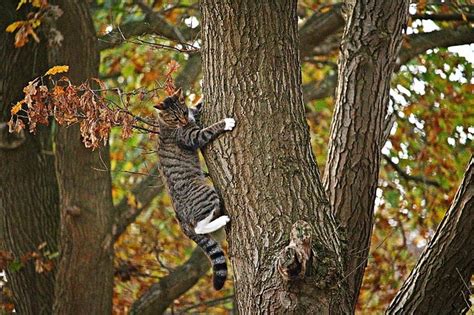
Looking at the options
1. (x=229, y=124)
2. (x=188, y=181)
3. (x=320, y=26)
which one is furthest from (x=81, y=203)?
(x=229, y=124)

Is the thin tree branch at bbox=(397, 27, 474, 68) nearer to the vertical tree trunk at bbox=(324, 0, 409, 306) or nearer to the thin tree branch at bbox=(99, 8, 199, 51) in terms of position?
the thin tree branch at bbox=(99, 8, 199, 51)

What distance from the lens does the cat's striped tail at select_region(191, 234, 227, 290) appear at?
16.5 ft

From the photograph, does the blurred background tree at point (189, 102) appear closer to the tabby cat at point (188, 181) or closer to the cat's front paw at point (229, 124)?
the tabby cat at point (188, 181)

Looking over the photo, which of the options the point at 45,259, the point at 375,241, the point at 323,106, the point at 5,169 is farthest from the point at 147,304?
the point at 375,241

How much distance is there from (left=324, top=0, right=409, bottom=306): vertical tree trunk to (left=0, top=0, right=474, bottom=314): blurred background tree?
4.53 ft

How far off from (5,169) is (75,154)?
0.87m

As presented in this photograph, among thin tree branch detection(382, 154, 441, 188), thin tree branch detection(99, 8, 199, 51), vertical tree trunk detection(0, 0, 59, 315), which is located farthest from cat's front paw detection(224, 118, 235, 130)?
thin tree branch detection(382, 154, 441, 188)

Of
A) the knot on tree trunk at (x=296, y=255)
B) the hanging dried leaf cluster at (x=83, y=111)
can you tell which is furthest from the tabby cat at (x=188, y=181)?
the knot on tree trunk at (x=296, y=255)

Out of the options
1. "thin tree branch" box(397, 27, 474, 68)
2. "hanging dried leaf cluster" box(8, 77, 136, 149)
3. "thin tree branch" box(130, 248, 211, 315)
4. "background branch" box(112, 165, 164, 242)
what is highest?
"hanging dried leaf cluster" box(8, 77, 136, 149)

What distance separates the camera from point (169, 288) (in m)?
7.45

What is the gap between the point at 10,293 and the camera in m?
7.32

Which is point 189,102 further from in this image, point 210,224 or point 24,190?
point 210,224

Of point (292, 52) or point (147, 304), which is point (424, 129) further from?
point (292, 52)

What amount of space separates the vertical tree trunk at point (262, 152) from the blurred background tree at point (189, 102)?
1.60 m
